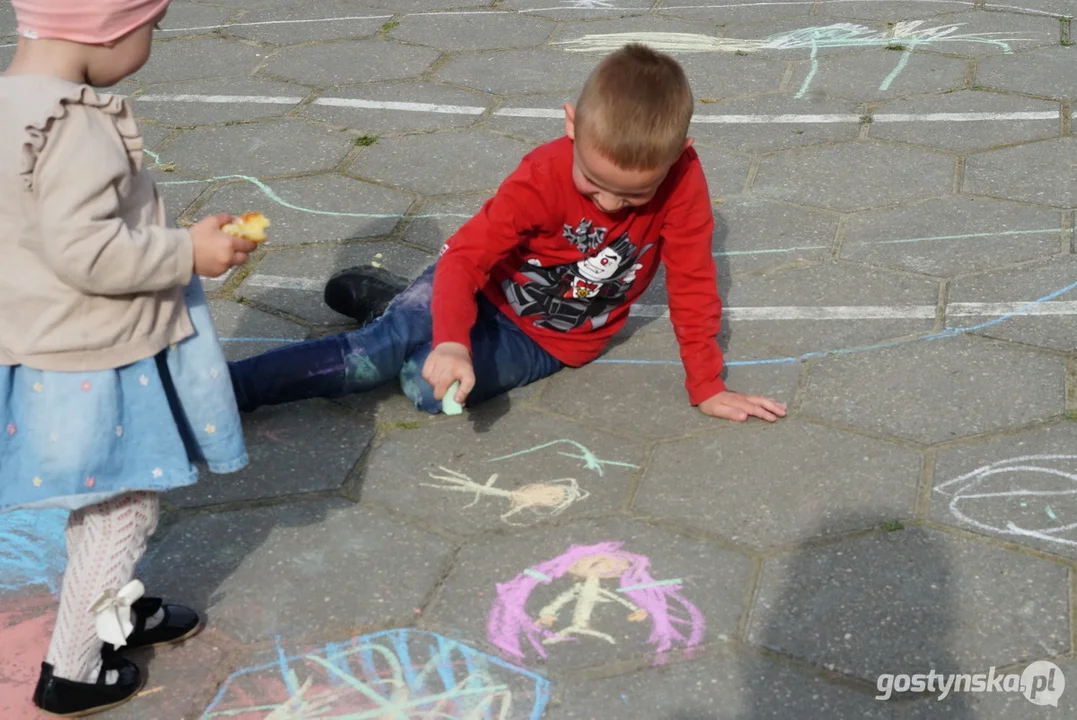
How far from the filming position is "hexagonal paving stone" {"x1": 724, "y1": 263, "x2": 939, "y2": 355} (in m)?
3.07

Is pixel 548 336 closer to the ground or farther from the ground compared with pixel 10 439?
closer to the ground

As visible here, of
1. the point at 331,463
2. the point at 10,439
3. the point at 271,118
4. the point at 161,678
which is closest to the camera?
the point at 10,439

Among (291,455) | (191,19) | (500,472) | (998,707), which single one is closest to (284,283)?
(291,455)

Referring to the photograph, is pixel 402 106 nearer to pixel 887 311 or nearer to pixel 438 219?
pixel 438 219


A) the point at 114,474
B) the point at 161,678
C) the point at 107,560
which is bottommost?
Result: the point at 161,678

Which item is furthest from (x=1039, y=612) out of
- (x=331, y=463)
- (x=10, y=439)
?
(x=10, y=439)

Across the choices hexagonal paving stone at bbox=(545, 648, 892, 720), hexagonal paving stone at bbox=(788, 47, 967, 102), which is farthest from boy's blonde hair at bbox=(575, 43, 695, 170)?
hexagonal paving stone at bbox=(788, 47, 967, 102)

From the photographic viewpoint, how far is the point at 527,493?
8.48ft

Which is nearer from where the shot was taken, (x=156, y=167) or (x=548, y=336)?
(x=548, y=336)

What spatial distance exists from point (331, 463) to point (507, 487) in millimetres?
401

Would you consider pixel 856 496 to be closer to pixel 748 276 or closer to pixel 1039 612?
pixel 1039 612

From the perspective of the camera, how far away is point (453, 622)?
2.25 m

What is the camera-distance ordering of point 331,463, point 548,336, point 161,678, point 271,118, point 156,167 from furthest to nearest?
point 271,118, point 156,167, point 548,336, point 331,463, point 161,678

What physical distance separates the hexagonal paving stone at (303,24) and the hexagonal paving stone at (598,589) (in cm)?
352
